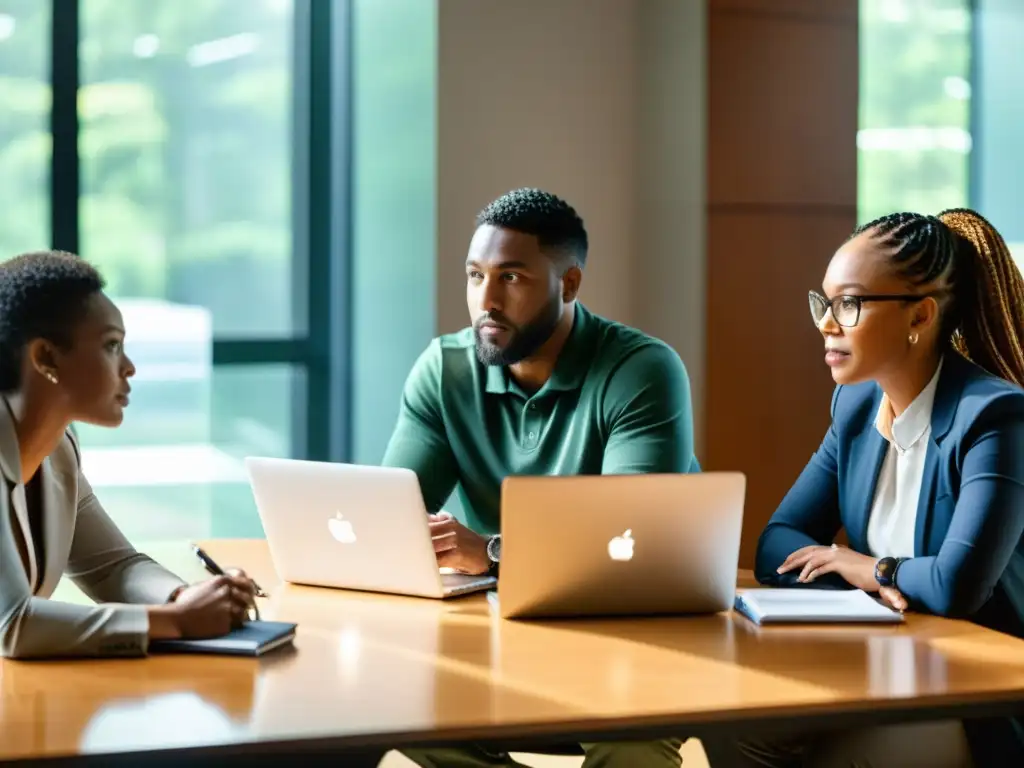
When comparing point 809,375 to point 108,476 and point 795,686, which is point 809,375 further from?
point 795,686

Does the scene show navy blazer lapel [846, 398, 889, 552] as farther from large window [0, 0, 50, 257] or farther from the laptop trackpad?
large window [0, 0, 50, 257]

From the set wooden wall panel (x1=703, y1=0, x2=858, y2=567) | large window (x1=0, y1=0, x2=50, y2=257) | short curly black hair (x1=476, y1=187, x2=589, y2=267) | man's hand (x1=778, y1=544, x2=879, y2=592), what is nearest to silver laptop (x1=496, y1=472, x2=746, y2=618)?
man's hand (x1=778, y1=544, x2=879, y2=592)

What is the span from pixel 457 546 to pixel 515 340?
60cm

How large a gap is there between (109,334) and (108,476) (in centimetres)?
288

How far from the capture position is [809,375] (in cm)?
494

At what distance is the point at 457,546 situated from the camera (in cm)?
265

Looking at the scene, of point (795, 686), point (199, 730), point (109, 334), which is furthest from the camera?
point (109, 334)

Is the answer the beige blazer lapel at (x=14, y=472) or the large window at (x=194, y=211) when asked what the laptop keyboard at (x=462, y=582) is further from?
the large window at (x=194, y=211)

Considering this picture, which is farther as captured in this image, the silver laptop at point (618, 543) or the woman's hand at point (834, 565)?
the woman's hand at point (834, 565)

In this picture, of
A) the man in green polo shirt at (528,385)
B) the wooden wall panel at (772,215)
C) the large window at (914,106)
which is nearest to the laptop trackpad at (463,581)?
the man in green polo shirt at (528,385)

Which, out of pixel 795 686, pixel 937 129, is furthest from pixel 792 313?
pixel 795 686

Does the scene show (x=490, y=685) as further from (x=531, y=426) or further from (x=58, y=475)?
(x=531, y=426)

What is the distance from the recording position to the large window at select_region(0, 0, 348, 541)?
16.0ft

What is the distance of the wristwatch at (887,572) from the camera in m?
2.50
